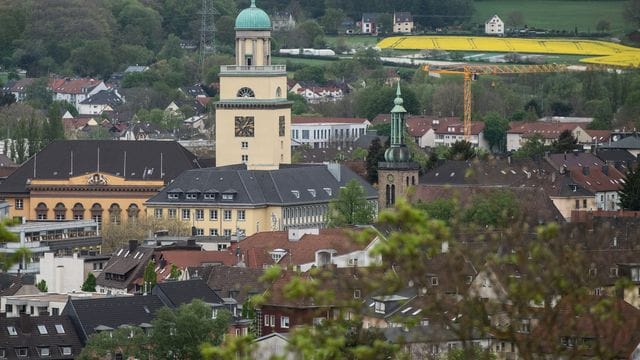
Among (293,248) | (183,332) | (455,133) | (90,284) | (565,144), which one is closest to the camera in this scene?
(183,332)

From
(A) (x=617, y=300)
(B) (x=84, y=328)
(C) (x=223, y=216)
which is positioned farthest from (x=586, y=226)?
(C) (x=223, y=216)

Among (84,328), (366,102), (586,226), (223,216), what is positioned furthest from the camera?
(366,102)

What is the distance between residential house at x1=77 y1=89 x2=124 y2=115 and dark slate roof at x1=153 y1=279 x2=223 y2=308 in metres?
121

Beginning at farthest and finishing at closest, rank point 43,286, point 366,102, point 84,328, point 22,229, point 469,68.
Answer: point 469,68
point 366,102
point 22,229
point 43,286
point 84,328

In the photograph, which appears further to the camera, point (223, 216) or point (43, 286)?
point (223, 216)

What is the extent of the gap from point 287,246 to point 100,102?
11622cm

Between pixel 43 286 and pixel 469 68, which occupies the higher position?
pixel 469 68

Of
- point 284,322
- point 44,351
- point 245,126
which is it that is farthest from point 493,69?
point 44,351

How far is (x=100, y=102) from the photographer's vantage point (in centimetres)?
19012

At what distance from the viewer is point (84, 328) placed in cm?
5819

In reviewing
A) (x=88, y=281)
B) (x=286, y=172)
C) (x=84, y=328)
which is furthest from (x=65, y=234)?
(x=84, y=328)

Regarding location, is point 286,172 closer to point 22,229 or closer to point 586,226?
point 22,229

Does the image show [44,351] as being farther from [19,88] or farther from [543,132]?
[19,88]

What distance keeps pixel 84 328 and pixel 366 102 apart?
383 feet
